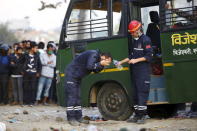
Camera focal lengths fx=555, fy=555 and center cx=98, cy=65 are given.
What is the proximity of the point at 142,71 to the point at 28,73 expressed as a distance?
276 inches

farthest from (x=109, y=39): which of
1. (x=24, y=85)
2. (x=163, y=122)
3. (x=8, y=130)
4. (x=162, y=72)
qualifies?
(x=24, y=85)

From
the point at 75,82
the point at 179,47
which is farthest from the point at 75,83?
the point at 179,47

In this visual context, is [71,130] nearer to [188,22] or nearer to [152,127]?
[152,127]

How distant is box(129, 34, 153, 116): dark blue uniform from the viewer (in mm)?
10055

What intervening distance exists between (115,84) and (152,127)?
5.40 feet

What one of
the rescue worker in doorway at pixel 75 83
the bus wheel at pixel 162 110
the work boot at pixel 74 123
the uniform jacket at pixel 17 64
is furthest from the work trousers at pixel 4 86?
the work boot at pixel 74 123

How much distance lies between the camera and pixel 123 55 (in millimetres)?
10469

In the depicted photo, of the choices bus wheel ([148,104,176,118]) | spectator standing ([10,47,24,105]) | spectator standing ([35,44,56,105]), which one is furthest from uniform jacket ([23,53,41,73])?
bus wheel ([148,104,176,118])

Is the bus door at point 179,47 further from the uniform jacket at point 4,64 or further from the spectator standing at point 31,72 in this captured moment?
the uniform jacket at point 4,64

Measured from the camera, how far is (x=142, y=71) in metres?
10.2

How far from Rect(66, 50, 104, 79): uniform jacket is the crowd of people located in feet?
19.0

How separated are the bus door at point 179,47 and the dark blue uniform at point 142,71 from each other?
31cm

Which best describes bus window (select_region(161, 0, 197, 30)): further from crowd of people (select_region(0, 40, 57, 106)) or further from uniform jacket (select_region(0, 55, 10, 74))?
uniform jacket (select_region(0, 55, 10, 74))

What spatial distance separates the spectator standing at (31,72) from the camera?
1636 centimetres
